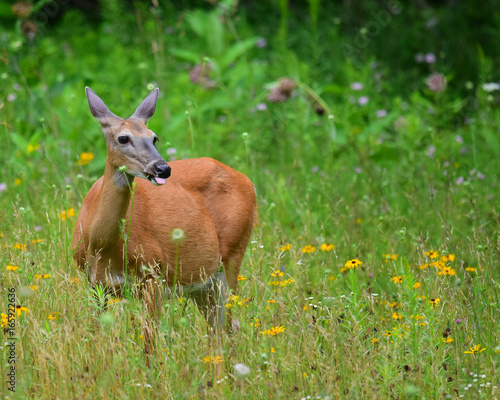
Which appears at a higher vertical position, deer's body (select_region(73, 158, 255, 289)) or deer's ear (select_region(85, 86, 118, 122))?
deer's ear (select_region(85, 86, 118, 122))

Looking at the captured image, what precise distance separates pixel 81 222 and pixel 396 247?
6.80 ft

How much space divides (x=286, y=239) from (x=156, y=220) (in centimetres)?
118

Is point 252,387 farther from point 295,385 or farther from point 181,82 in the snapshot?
point 181,82

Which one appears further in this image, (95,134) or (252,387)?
(95,134)

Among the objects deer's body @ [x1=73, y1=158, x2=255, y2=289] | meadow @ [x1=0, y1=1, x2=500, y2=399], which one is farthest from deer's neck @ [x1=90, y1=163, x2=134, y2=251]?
meadow @ [x1=0, y1=1, x2=500, y2=399]

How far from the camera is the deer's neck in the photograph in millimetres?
3672

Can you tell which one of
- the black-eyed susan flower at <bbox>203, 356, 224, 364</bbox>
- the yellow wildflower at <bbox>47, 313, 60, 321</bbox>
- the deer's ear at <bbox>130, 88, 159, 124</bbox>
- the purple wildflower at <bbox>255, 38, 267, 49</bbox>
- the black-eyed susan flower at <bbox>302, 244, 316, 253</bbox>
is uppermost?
the deer's ear at <bbox>130, 88, 159, 124</bbox>

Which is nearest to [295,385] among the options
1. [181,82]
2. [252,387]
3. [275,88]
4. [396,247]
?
[252,387]

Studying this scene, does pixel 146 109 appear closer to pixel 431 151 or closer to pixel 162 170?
pixel 162 170

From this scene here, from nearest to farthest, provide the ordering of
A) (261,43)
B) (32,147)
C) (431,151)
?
(32,147) → (431,151) → (261,43)

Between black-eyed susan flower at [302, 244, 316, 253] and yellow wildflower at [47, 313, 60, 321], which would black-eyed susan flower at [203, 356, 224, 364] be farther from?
black-eyed susan flower at [302, 244, 316, 253]

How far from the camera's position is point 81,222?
3.91m

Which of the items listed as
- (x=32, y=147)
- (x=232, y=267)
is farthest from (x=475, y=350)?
(x=32, y=147)

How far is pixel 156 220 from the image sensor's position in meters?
4.00
